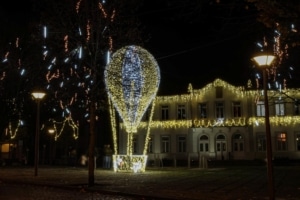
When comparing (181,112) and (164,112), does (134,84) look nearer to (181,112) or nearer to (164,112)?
(181,112)

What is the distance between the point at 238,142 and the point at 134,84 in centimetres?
2626

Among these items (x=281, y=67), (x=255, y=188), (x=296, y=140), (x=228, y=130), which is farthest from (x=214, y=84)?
(x=255, y=188)

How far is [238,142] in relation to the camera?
51.9 meters

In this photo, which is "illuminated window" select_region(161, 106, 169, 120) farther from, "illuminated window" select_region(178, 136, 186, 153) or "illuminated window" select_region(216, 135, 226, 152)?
"illuminated window" select_region(216, 135, 226, 152)

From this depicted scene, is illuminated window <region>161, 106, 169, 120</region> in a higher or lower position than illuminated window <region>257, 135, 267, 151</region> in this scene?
higher

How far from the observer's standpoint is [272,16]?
10.1 m

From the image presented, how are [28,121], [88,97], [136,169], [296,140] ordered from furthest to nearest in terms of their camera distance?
[296,140]
[28,121]
[136,169]
[88,97]

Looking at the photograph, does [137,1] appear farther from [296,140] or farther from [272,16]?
[296,140]

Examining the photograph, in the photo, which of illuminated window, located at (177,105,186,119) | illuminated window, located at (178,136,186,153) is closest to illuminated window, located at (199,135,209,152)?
illuminated window, located at (178,136,186,153)

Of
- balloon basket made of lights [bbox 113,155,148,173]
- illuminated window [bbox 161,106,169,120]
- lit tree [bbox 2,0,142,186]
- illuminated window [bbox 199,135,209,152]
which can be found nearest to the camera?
lit tree [bbox 2,0,142,186]

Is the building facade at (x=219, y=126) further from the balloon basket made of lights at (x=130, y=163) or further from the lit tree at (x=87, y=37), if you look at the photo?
the lit tree at (x=87, y=37)

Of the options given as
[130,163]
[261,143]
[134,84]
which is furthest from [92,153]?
[261,143]

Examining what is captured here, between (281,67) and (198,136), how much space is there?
31.2 metres

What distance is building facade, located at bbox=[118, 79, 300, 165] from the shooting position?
50031 millimetres
